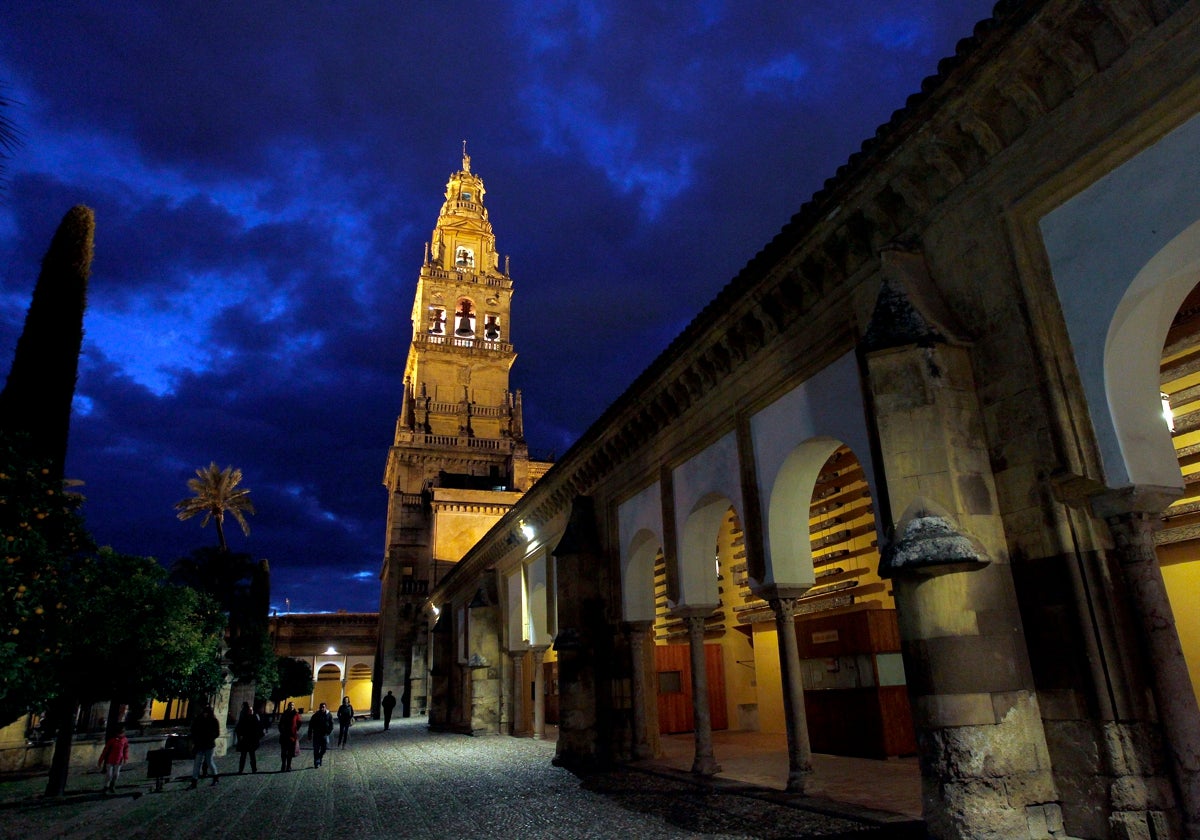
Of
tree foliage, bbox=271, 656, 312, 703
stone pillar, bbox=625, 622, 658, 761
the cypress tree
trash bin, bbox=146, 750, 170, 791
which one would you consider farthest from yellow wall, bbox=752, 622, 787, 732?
tree foliage, bbox=271, 656, 312, 703

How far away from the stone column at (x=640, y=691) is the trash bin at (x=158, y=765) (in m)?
9.16

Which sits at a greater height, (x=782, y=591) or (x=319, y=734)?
(x=782, y=591)

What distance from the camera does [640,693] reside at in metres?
13.5

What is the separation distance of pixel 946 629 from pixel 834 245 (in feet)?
14.4

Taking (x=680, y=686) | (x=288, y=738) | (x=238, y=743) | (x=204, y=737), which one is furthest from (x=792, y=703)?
(x=238, y=743)

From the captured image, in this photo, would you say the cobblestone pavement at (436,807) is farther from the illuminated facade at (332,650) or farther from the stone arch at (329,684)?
the stone arch at (329,684)

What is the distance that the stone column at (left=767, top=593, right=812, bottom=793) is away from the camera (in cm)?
891

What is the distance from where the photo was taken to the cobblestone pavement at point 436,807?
7.86 meters

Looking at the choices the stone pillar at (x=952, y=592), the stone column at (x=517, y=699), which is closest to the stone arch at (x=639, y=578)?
the stone pillar at (x=952, y=592)

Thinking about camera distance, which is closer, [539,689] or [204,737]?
[204,737]

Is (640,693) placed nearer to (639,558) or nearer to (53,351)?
(639,558)

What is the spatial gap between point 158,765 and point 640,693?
9.51m

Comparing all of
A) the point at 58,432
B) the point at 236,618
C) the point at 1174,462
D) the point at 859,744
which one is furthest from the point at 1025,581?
the point at 236,618

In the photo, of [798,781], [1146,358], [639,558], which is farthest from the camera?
[639,558]
